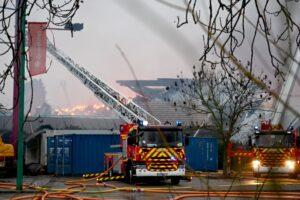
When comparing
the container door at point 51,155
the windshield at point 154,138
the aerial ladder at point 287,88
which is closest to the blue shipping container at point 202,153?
the container door at point 51,155

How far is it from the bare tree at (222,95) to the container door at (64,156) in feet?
19.4

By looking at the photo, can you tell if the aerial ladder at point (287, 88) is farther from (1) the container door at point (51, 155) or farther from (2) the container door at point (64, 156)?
(1) the container door at point (51, 155)

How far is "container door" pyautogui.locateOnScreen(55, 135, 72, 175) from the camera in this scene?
2662 cm

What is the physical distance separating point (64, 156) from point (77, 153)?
0.67 m

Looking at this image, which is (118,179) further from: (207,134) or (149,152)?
(207,134)

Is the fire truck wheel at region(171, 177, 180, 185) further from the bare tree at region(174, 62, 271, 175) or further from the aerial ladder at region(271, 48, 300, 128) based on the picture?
the aerial ladder at region(271, 48, 300, 128)

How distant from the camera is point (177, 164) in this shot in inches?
772

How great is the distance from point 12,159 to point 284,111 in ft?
79.7

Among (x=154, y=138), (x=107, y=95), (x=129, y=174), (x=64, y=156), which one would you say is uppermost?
(x=107, y=95)

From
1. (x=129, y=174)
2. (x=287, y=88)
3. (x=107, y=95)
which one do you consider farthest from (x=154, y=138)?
(x=107, y=95)

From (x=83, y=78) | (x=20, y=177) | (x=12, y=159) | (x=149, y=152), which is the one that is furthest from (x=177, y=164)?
(x=83, y=78)

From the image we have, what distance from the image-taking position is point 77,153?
1050 inches

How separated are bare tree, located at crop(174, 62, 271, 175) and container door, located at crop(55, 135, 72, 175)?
590 cm

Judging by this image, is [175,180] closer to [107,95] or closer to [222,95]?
[222,95]
